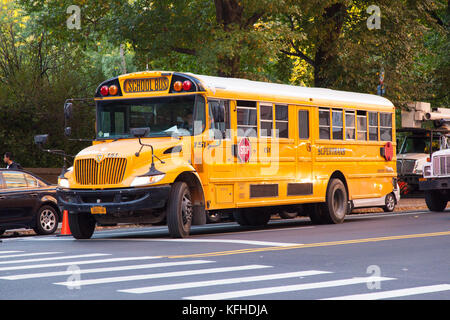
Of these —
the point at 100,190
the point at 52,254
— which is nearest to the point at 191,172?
the point at 100,190

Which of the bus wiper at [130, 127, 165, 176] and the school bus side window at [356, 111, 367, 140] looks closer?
the bus wiper at [130, 127, 165, 176]

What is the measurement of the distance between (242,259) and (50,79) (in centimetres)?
2195

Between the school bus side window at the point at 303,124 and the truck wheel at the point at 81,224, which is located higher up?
the school bus side window at the point at 303,124

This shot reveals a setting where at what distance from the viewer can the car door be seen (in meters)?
18.7

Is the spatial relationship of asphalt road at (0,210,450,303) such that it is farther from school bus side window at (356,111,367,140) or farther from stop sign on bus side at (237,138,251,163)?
school bus side window at (356,111,367,140)

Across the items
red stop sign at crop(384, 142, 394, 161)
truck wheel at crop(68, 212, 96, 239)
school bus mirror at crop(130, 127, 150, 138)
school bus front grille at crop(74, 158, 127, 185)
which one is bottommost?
truck wheel at crop(68, 212, 96, 239)

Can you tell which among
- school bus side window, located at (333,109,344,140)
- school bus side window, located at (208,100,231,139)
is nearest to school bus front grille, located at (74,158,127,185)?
school bus side window, located at (208,100,231,139)

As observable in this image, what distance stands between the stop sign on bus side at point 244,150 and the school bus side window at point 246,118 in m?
0.14

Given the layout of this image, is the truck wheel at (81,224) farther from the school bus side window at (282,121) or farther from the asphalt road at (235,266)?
the school bus side window at (282,121)

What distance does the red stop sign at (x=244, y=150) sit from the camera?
17.3 m

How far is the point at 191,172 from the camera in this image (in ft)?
52.6

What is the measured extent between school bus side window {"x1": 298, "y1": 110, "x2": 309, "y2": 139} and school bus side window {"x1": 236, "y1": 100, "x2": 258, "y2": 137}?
5.39ft

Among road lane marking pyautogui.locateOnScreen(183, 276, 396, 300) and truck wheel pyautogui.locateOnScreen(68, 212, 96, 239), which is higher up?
truck wheel pyautogui.locateOnScreen(68, 212, 96, 239)

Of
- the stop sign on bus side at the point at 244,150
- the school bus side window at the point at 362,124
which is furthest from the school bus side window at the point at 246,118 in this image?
the school bus side window at the point at 362,124
